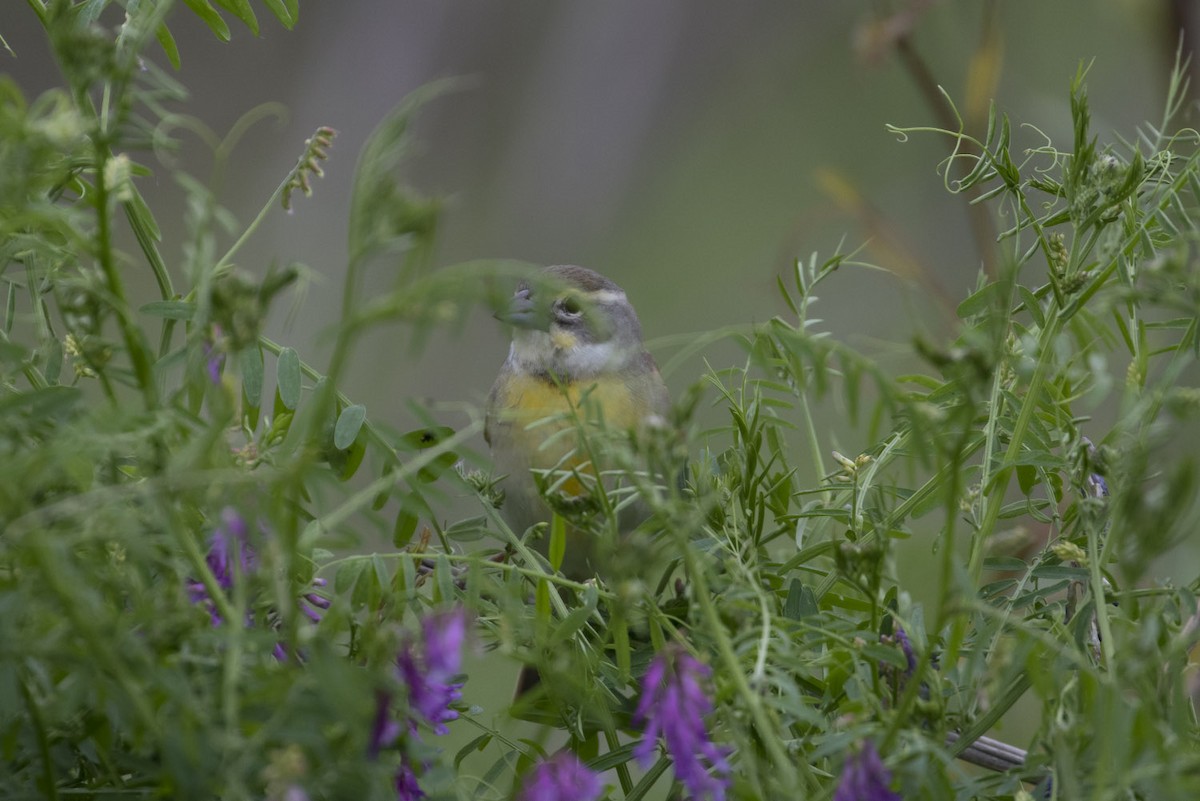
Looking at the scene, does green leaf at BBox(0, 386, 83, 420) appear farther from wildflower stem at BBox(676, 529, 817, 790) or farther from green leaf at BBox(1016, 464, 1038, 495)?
green leaf at BBox(1016, 464, 1038, 495)

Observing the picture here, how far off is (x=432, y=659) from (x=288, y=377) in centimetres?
67

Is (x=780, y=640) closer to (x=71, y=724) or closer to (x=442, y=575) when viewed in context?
(x=442, y=575)

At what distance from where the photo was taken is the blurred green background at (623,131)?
553cm

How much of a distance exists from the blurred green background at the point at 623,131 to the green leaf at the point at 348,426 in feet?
11.7

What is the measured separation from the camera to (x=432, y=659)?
0.78 meters

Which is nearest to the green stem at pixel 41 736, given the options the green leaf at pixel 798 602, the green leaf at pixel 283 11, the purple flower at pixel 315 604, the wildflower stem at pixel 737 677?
the purple flower at pixel 315 604

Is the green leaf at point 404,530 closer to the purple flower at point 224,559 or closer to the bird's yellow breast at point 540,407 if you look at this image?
the purple flower at point 224,559

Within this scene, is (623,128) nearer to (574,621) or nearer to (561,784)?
(574,621)

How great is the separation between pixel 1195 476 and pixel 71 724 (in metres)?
0.71

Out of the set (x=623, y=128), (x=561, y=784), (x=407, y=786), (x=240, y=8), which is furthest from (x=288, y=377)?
(x=623, y=128)

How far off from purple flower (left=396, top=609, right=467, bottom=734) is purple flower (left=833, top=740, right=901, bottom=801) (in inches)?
9.7

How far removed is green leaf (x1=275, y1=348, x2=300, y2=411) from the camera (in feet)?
4.49

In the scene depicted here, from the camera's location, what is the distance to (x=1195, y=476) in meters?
0.75

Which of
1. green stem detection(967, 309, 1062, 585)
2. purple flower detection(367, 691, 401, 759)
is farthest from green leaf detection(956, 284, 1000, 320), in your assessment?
purple flower detection(367, 691, 401, 759)
